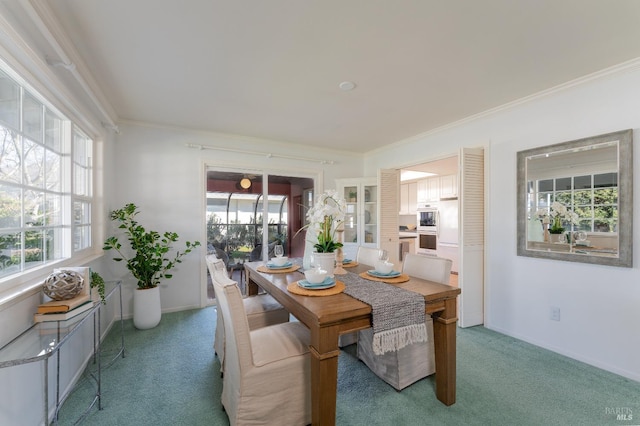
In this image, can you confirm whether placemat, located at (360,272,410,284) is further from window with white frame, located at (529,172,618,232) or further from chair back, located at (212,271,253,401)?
window with white frame, located at (529,172,618,232)

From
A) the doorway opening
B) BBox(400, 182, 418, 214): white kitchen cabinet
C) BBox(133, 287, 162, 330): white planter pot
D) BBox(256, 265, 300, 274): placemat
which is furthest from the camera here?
BBox(400, 182, 418, 214): white kitchen cabinet

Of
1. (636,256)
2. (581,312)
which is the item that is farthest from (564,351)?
(636,256)

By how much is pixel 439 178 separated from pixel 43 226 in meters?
6.35

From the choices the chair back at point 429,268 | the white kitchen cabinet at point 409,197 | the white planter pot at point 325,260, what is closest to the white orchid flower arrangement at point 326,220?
the white planter pot at point 325,260

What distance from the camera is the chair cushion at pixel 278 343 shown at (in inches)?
59.7

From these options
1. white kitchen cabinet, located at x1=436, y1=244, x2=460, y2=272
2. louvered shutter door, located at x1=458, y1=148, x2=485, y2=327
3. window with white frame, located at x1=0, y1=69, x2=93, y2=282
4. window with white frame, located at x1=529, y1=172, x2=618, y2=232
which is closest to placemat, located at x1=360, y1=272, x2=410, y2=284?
louvered shutter door, located at x1=458, y1=148, x2=485, y2=327

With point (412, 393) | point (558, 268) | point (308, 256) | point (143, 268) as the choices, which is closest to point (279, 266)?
point (308, 256)

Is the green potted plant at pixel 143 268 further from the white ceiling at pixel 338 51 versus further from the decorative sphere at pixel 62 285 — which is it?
the decorative sphere at pixel 62 285

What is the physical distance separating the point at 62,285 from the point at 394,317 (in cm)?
186

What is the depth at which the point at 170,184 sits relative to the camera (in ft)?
11.5

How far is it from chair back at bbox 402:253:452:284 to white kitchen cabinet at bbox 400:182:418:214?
4592mm

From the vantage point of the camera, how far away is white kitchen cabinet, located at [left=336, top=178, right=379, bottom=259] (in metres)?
4.59

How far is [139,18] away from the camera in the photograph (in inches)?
63.4

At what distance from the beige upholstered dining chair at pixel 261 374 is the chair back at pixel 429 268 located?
45.8 inches
